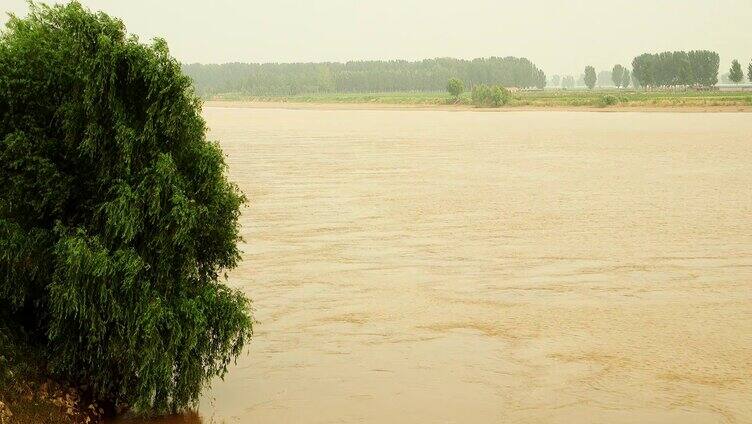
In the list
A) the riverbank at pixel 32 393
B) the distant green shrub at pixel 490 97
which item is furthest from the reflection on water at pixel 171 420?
the distant green shrub at pixel 490 97

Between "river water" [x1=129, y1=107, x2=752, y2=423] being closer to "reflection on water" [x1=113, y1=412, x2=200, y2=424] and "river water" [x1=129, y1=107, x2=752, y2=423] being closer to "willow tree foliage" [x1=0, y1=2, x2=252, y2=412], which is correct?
"reflection on water" [x1=113, y1=412, x2=200, y2=424]

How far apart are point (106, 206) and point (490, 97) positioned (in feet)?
493

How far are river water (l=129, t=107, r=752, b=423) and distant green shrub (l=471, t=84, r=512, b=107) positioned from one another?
4501 inches

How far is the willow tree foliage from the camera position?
11.1 m

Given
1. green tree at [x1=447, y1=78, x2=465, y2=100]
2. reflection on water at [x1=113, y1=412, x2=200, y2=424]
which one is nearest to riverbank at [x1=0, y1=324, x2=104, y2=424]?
reflection on water at [x1=113, y1=412, x2=200, y2=424]

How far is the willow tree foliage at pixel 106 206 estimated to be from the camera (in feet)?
36.3

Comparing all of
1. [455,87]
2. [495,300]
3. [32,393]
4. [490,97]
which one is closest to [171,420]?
[32,393]

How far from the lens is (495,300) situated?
1909cm

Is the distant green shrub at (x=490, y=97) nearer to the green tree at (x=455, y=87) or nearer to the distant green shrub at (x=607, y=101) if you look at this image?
the green tree at (x=455, y=87)

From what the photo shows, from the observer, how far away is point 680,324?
671 inches

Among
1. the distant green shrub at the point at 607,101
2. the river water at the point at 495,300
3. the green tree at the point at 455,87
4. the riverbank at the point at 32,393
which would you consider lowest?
the river water at the point at 495,300

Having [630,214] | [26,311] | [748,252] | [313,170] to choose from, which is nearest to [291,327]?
[26,311]

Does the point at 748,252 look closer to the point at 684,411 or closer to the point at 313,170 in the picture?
the point at 684,411

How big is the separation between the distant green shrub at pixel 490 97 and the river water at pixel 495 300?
4501 inches
